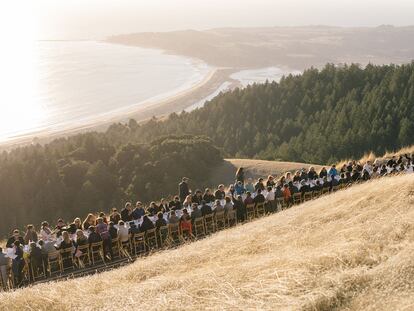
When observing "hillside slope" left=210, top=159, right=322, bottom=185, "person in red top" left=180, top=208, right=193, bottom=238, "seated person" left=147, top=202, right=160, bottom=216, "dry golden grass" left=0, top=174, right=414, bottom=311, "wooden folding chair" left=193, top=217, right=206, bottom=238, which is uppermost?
"dry golden grass" left=0, top=174, right=414, bottom=311

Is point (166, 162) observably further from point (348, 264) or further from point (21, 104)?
point (21, 104)

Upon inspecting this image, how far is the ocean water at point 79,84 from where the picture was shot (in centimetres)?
8938

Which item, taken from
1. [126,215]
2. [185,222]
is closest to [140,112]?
[126,215]

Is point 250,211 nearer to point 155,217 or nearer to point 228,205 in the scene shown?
point 228,205

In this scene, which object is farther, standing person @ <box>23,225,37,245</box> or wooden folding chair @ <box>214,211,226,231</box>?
wooden folding chair @ <box>214,211,226,231</box>

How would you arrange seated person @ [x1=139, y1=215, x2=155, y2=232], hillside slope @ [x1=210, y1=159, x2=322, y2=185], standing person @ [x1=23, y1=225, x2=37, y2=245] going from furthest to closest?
hillside slope @ [x1=210, y1=159, x2=322, y2=185]
seated person @ [x1=139, y1=215, x2=155, y2=232]
standing person @ [x1=23, y1=225, x2=37, y2=245]

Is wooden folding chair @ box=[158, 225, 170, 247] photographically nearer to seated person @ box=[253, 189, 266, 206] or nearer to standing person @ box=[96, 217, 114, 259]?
standing person @ box=[96, 217, 114, 259]

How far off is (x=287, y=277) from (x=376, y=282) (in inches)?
58.6

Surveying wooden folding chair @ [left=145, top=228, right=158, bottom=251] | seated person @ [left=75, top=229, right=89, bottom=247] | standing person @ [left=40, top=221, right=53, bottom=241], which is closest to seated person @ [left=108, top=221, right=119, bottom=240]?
seated person @ [left=75, top=229, right=89, bottom=247]

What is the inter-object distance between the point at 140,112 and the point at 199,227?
73804 millimetres

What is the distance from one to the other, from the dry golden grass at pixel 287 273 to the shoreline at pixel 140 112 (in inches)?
2392

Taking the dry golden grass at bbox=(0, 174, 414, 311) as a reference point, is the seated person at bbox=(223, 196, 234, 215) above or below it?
below

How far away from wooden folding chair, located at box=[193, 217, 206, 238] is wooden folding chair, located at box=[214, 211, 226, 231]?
544 mm

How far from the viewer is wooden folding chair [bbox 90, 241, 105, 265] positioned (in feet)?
54.9
